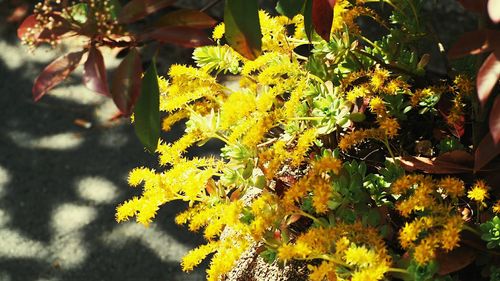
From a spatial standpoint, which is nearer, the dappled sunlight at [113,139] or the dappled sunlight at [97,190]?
the dappled sunlight at [97,190]

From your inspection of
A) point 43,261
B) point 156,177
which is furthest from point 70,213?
point 156,177

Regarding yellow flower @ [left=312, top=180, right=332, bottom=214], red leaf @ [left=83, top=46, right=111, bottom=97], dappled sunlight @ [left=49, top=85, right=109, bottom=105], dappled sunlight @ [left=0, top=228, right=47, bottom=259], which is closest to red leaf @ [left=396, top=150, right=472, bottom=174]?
yellow flower @ [left=312, top=180, right=332, bottom=214]

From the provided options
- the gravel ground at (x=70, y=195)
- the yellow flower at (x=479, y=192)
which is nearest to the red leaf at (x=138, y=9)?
the yellow flower at (x=479, y=192)

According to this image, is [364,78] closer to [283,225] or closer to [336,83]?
[336,83]

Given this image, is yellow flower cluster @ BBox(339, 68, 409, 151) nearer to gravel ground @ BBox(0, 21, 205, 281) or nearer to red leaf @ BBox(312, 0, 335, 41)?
red leaf @ BBox(312, 0, 335, 41)

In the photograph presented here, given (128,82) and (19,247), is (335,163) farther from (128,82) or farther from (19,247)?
(19,247)

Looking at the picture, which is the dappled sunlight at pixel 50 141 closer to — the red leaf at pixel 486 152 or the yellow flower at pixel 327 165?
the yellow flower at pixel 327 165
